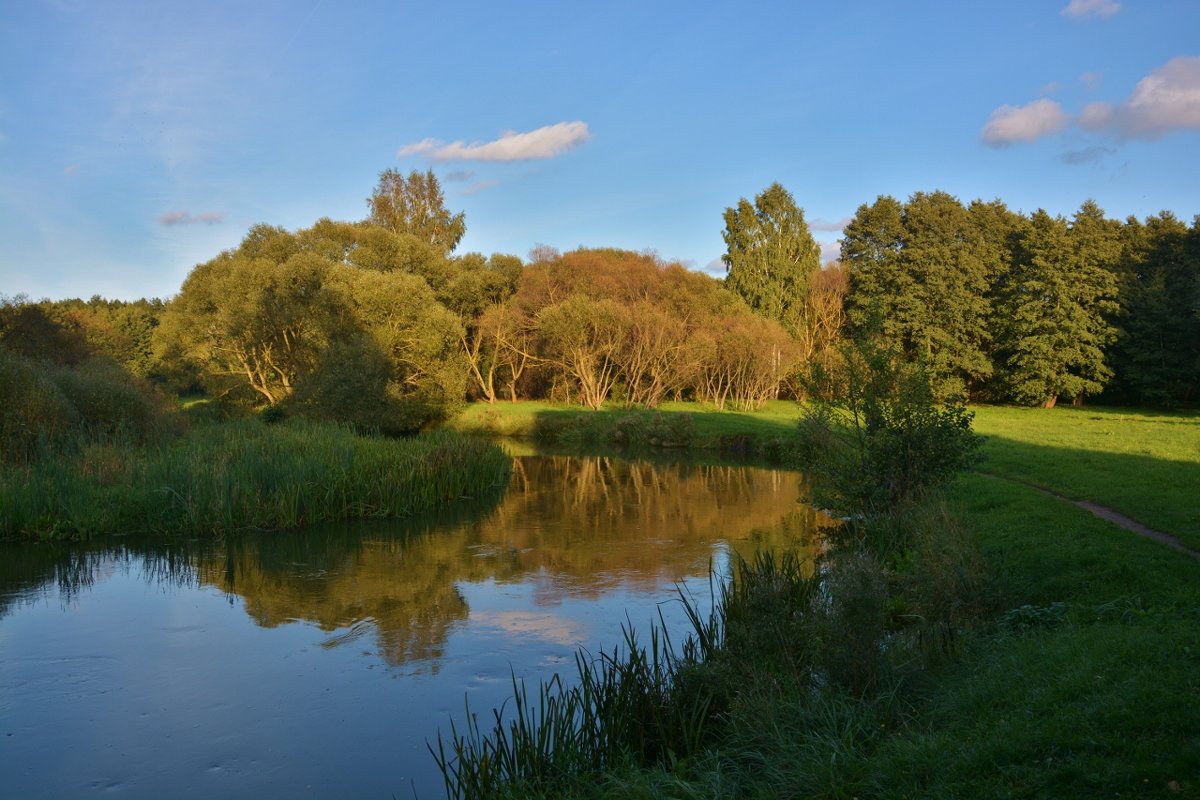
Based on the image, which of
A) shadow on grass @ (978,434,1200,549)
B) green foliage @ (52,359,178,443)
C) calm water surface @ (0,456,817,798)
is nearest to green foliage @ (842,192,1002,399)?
shadow on grass @ (978,434,1200,549)

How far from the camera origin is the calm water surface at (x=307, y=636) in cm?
755

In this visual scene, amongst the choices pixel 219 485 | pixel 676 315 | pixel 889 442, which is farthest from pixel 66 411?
pixel 676 315

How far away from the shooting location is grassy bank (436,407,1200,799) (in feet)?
17.3

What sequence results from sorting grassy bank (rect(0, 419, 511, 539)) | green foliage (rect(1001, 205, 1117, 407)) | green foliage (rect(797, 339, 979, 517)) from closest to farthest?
green foliage (rect(797, 339, 979, 517))
grassy bank (rect(0, 419, 511, 539))
green foliage (rect(1001, 205, 1117, 407))

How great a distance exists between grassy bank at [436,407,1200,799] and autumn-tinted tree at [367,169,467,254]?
166 feet

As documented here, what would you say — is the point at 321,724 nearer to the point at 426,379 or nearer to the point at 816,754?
the point at 816,754

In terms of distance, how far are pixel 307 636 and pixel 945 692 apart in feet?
25.5

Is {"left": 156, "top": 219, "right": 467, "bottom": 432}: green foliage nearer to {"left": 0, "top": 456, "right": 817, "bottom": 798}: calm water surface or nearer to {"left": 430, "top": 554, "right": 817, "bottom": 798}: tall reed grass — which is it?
{"left": 0, "top": 456, "right": 817, "bottom": 798}: calm water surface

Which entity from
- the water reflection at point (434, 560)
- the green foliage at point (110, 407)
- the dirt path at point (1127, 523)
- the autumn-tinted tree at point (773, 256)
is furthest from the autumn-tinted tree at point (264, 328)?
the dirt path at point (1127, 523)

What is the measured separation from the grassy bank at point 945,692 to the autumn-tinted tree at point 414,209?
5051 centimetres

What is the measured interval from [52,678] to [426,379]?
29441mm

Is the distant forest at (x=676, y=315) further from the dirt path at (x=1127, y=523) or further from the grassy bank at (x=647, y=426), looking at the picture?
the dirt path at (x=1127, y=523)

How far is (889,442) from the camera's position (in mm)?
13531

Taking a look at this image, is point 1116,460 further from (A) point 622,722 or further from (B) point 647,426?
(B) point 647,426
